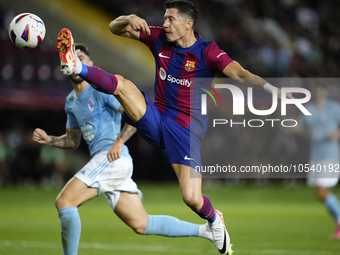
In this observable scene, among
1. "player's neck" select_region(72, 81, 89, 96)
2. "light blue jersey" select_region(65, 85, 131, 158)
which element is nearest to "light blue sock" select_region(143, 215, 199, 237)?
"light blue jersey" select_region(65, 85, 131, 158)

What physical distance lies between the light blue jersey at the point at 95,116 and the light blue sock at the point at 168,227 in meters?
0.90

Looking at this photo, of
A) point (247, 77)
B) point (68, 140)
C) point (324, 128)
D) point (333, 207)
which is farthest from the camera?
point (324, 128)

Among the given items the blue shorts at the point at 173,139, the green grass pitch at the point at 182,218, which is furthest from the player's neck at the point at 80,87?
the green grass pitch at the point at 182,218

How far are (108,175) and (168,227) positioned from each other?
41.2 inches

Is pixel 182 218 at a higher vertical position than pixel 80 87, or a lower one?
lower

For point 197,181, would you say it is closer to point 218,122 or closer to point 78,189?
point 78,189

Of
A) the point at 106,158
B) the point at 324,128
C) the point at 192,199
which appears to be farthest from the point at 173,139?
the point at 324,128

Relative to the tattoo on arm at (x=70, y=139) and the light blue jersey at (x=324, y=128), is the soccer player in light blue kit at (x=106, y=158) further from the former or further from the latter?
the light blue jersey at (x=324, y=128)

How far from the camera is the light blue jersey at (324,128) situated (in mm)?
9367

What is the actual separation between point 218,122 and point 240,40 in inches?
142

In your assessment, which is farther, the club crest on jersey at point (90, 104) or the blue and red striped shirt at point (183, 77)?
the club crest on jersey at point (90, 104)

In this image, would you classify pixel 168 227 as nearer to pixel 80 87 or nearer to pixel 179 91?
pixel 179 91

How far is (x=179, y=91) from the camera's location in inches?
226

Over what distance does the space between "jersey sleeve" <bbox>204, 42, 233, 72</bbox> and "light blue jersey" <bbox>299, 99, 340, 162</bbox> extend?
449 cm
